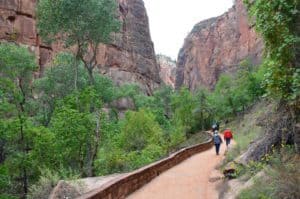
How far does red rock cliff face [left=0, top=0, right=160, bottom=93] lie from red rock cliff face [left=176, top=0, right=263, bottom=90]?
64.7 feet

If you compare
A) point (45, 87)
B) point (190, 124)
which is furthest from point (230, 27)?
point (45, 87)

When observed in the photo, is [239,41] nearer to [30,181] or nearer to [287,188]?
[30,181]

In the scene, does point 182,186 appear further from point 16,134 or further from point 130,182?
point 16,134

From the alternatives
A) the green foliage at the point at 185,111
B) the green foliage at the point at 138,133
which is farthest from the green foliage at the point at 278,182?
the green foliage at the point at 185,111

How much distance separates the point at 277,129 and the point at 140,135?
70.8 ft

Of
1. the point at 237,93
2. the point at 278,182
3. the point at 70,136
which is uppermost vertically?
the point at 237,93

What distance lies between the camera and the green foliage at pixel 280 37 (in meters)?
8.49

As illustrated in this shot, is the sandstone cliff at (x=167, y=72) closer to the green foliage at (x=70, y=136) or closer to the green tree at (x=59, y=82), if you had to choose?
the green tree at (x=59, y=82)

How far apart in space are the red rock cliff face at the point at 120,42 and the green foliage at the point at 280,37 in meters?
38.4

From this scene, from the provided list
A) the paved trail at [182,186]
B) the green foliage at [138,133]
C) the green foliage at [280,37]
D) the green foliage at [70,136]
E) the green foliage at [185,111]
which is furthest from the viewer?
the green foliage at [185,111]

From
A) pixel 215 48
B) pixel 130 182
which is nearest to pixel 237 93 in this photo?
pixel 130 182

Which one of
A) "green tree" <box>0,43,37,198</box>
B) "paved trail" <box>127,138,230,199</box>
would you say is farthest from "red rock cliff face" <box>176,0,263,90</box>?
"paved trail" <box>127,138,230,199</box>

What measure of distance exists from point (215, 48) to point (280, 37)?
342 feet

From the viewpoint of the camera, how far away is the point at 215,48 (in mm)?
111562
